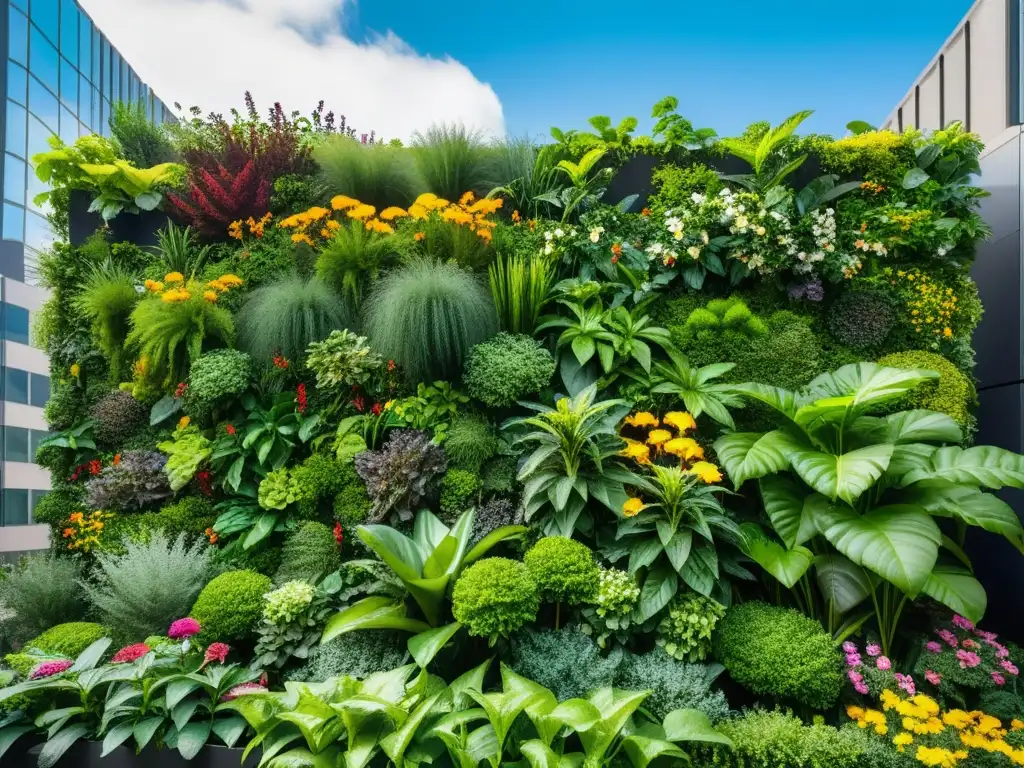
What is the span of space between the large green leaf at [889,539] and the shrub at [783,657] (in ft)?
1.43

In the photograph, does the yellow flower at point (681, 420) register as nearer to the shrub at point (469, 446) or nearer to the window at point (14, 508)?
the shrub at point (469, 446)

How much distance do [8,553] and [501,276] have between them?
5476 mm

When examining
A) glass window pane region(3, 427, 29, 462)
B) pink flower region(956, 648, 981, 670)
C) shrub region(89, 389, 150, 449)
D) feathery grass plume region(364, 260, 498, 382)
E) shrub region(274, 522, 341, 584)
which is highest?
feathery grass plume region(364, 260, 498, 382)

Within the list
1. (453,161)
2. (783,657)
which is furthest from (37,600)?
(783,657)

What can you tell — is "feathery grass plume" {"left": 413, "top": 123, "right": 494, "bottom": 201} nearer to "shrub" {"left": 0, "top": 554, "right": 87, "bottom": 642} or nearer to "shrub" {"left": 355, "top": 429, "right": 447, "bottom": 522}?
"shrub" {"left": 355, "top": 429, "right": 447, "bottom": 522}

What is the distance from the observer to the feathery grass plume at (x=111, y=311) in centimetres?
471

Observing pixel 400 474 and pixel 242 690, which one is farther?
pixel 400 474

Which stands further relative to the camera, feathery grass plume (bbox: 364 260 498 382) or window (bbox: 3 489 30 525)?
window (bbox: 3 489 30 525)

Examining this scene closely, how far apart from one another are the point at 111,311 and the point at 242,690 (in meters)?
3.35

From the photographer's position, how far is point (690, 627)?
3039 millimetres

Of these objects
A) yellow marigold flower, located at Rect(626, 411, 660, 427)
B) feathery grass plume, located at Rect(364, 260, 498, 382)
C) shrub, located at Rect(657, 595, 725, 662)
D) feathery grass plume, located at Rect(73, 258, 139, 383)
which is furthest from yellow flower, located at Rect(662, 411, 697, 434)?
feathery grass plume, located at Rect(73, 258, 139, 383)

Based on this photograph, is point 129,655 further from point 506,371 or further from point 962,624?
point 962,624

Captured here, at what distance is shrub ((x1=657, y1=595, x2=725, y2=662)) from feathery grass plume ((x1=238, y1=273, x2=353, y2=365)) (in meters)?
2.98

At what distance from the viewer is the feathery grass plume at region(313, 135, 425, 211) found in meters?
5.35
